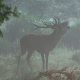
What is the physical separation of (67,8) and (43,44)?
687mm

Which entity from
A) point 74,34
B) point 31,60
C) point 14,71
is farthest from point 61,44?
point 14,71

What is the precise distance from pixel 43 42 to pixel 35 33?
0.19 metres

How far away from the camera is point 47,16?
13.9 ft

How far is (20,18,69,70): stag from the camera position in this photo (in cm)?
408

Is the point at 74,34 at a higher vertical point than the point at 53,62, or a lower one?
higher

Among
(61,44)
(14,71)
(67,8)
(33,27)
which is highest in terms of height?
(67,8)

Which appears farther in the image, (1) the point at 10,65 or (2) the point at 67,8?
(2) the point at 67,8

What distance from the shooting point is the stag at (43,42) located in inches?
161

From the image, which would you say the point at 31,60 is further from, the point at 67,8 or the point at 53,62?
the point at 67,8

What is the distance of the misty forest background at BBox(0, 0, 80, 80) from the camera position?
400 centimetres

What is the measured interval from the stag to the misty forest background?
0.06 meters

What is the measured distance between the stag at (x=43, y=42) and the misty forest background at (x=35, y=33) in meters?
0.06

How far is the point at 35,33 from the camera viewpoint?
162 inches

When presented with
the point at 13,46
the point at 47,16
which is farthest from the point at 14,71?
the point at 47,16
